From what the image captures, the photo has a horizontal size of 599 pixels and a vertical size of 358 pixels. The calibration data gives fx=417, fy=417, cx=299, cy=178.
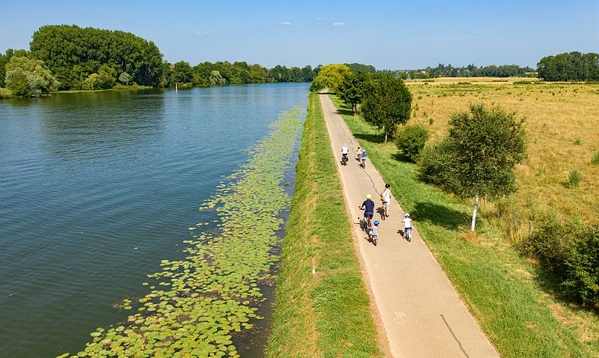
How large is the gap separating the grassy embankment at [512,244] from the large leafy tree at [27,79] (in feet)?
292

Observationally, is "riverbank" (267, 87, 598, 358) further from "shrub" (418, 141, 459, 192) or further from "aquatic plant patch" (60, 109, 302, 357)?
"shrub" (418, 141, 459, 192)

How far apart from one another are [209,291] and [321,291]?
13.8 ft

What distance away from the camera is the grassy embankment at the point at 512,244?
10711 mm

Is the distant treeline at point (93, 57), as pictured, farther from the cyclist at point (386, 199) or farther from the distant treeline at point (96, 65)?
the cyclist at point (386, 199)

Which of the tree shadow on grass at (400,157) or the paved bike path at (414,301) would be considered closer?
the paved bike path at (414,301)

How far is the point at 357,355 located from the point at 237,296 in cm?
579

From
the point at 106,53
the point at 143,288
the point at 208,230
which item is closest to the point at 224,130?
the point at 208,230

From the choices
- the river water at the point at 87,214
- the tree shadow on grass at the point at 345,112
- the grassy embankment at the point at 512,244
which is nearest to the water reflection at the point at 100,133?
the river water at the point at 87,214

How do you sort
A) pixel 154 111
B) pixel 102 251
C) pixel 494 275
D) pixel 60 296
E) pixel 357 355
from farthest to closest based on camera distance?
1. pixel 154 111
2. pixel 102 251
3. pixel 60 296
4. pixel 494 275
5. pixel 357 355

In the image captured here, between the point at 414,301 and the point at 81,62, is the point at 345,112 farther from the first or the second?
the point at 81,62

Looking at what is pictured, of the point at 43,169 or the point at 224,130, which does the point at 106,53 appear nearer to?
the point at 224,130

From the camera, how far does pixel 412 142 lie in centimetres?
3219

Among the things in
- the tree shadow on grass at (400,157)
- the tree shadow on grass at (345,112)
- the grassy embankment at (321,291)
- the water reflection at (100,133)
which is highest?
the tree shadow on grass at (345,112)

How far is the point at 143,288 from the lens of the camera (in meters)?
15.1
